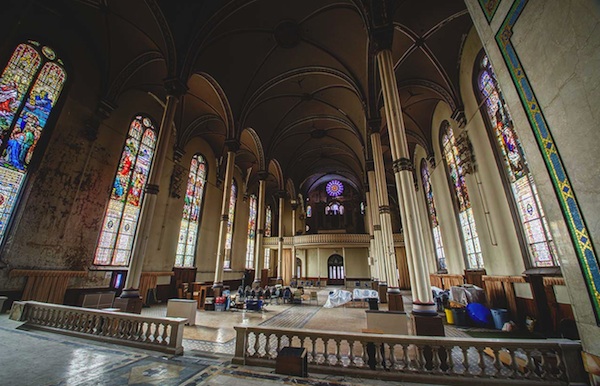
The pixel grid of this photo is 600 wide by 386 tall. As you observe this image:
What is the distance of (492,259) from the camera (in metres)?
7.63

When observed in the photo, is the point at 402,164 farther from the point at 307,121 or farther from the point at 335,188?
the point at 335,188

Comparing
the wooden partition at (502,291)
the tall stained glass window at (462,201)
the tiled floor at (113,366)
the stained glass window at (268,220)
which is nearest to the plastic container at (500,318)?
the wooden partition at (502,291)

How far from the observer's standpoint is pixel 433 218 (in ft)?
43.7

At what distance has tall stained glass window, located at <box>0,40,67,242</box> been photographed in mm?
6215

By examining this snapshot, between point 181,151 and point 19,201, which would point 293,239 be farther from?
point 19,201

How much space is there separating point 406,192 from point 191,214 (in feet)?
38.9

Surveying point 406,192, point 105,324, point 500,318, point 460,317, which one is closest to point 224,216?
point 105,324

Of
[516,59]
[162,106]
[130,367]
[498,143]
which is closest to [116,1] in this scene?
[162,106]

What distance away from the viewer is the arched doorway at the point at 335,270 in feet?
74.0

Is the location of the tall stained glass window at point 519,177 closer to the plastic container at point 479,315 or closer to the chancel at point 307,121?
the chancel at point 307,121

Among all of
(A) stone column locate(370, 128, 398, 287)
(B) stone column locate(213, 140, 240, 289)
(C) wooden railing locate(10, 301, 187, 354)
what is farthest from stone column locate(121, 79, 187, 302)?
(A) stone column locate(370, 128, 398, 287)

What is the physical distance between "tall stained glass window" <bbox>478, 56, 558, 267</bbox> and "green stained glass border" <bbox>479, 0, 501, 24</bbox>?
3.94 metres

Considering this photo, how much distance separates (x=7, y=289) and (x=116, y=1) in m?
9.04

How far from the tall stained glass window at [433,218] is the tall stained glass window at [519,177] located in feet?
19.6
